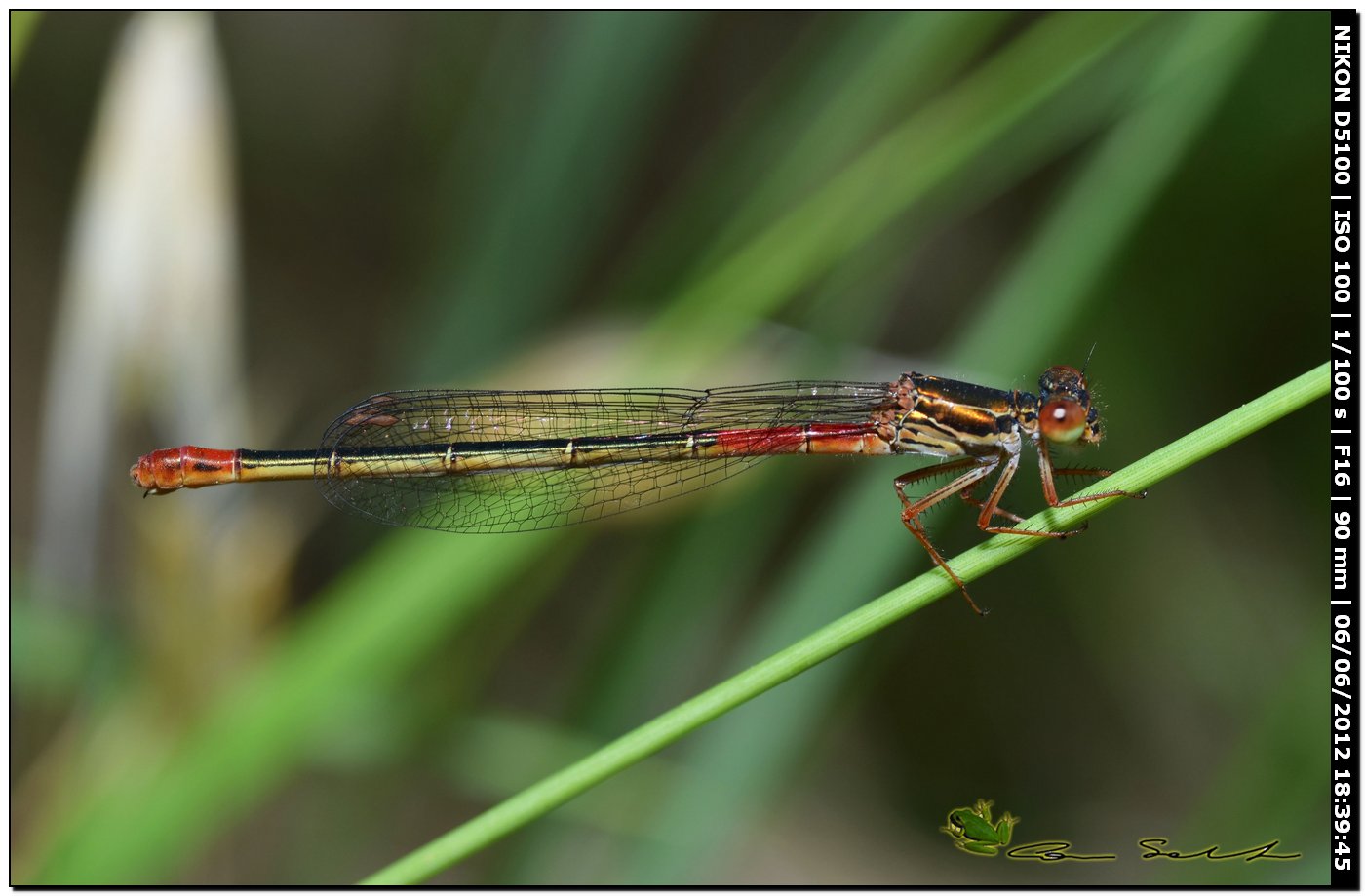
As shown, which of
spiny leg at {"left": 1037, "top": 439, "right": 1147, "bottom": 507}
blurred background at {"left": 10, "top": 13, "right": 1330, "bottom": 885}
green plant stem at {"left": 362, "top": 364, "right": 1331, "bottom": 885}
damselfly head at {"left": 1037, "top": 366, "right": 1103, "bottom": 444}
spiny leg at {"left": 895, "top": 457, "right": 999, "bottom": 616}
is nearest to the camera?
green plant stem at {"left": 362, "top": 364, "right": 1331, "bottom": 885}

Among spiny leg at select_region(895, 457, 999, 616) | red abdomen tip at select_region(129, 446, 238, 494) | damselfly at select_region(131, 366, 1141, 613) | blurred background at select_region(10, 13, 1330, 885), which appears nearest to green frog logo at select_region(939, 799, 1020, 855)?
spiny leg at select_region(895, 457, 999, 616)

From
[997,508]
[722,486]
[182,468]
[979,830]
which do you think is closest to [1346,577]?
[997,508]

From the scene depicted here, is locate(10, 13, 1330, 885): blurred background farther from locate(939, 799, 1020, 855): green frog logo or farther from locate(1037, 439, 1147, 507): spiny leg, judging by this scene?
locate(939, 799, 1020, 855): green frog logo

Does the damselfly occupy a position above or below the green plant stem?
above

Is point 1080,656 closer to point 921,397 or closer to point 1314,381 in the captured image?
point 921,397

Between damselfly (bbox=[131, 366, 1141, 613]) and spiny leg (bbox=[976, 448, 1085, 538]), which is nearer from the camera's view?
spiny leg (bbox=[976, 448, 1085, 538])

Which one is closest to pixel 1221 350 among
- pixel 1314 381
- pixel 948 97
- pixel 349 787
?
pixel 948 97

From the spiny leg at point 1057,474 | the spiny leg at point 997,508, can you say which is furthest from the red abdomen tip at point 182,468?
the spiny leg at point 1057,474
